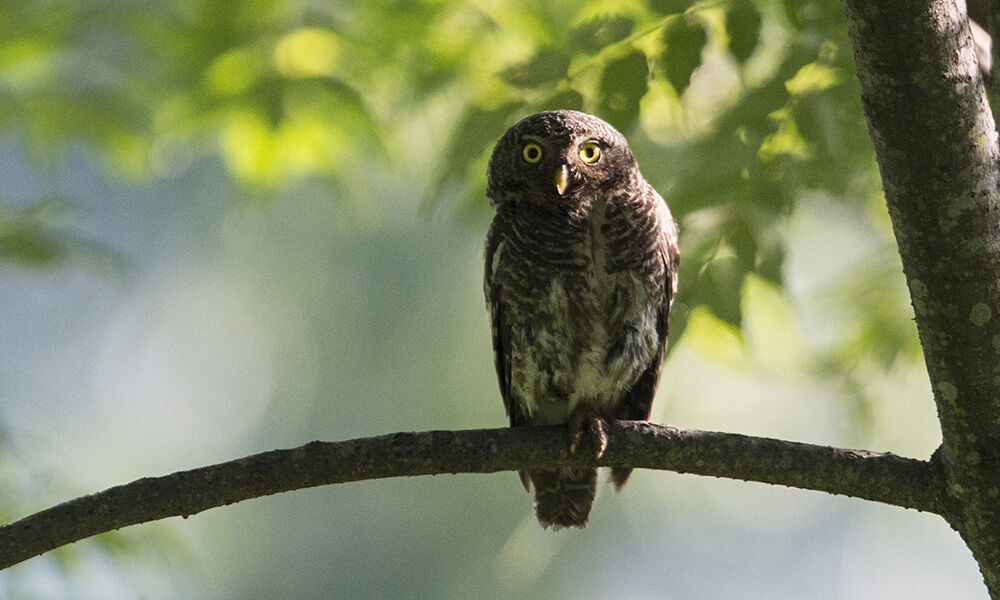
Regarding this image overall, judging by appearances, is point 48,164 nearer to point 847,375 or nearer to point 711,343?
point 711,343

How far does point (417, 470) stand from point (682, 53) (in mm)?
1144

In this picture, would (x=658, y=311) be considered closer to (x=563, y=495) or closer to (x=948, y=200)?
(x=563, y=495)

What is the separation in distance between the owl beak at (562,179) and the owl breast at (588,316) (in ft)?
0.35

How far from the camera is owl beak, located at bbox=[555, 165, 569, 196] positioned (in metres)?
2.92

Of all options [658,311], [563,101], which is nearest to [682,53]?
[563,101]

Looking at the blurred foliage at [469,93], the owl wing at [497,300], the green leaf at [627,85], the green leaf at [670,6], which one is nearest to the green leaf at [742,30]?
the blurred foliage at [469,93]

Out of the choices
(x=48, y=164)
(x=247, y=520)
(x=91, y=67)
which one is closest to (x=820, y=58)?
(x=91, y=67)

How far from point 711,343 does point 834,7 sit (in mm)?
963

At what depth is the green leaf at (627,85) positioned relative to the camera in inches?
95.3

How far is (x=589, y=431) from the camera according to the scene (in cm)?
248

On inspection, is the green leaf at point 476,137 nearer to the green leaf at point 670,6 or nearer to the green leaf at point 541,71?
the green leaf at point 541,71

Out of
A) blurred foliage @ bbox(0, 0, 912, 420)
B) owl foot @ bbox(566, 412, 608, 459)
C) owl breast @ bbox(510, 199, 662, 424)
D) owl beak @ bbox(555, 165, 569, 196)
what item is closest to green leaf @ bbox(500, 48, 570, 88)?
blurred foliage @ bbox(0, 0, 912, 420)

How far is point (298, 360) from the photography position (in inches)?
613

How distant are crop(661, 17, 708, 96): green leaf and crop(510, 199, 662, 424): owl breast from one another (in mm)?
663
